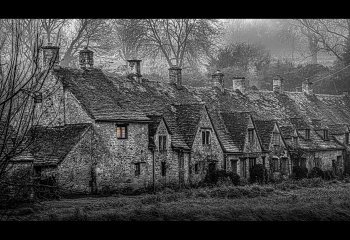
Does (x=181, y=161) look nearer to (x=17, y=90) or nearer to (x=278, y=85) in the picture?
(x=278, y=85)

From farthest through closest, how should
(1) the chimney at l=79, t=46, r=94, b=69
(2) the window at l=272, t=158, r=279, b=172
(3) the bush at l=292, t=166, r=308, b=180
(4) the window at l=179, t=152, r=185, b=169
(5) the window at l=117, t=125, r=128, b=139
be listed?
(3) the bush at l=292, t=166, r=308, b=180 → (2) the window at l=272, t=158, r=279, b=172 → (1) the chimney at l=79, t=46, r=94, b=69 → (4) the window at l=179, t=152, r=185, b=169 → (5) the window at l=117, t=125, r=128, b=139

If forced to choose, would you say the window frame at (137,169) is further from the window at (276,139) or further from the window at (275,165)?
the window at (276,139)

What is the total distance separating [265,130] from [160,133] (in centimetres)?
1110

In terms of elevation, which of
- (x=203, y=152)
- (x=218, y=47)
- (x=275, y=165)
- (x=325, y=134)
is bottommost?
(x=275, y=165)

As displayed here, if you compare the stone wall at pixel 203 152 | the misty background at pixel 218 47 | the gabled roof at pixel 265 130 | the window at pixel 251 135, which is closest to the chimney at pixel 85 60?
the stone wall at pixel 203 152

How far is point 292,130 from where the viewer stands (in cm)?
4788

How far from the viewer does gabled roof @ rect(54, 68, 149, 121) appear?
116ft

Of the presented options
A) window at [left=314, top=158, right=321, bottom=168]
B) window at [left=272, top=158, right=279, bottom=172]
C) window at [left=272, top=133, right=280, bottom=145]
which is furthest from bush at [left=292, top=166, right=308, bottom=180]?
window at [left=314, top=158, right=321, bottom=168]

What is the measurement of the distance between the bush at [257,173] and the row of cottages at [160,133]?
536mm

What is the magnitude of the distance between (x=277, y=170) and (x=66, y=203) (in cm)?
2171

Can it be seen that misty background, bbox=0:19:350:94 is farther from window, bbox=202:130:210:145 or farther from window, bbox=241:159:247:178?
window, bbox=241:159:247:178

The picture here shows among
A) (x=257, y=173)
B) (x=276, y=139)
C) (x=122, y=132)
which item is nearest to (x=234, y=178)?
(x=257, y=173)

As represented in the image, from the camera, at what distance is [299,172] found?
4562 centimetres

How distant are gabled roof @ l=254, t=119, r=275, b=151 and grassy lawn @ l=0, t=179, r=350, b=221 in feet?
38.4
